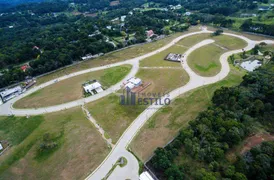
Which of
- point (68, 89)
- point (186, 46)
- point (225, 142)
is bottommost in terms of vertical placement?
point (225, 142)

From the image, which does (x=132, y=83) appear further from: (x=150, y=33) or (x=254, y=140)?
(x=150, y=33)

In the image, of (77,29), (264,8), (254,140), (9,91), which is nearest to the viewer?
(254,140)

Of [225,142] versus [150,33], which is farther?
[150,33]

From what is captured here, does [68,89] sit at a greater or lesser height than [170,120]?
greater

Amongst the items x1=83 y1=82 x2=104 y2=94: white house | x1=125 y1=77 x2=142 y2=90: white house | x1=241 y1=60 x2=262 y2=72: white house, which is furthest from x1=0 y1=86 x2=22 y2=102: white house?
x1=241 y1=60 x2=262 y2=72: white house

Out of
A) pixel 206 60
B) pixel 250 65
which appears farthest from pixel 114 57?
pixel 250 65

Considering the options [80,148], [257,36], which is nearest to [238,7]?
[257,36]

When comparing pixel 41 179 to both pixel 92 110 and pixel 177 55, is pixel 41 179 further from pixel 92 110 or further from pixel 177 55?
pixel 177 55

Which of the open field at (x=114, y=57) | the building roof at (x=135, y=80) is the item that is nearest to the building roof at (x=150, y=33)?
the open field at (x=114, y=57)
